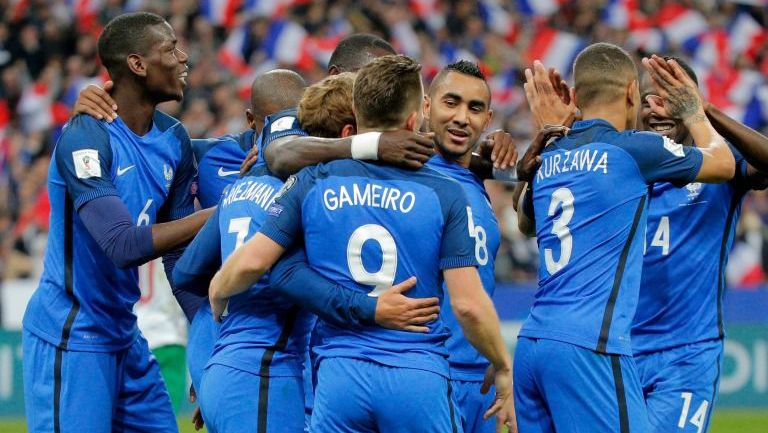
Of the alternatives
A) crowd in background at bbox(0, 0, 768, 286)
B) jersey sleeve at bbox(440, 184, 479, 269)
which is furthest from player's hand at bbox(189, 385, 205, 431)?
crowd in background at bbox(0, 0, 768, 286)

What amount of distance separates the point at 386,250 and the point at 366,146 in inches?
19.2

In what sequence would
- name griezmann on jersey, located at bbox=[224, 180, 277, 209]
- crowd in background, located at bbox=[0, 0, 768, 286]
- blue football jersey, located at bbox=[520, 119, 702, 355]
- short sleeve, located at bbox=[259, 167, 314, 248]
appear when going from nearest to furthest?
short sleeve, located at bbox=[259, 167, 314, 248] → name griezmann on jersey, located at bbox=[224, 180, 277, 209] → blue football jersey, located at bbox=[520, 119, 702, 355] → crowd in background, located at bbox=[0, 0, 768, 286]

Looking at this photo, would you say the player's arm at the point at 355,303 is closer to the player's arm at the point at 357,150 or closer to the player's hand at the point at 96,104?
the player's arm at the point at 357,150

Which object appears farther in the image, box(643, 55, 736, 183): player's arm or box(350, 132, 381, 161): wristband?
box(643, 55, 736, 183): player's arm

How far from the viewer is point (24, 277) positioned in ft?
49.6

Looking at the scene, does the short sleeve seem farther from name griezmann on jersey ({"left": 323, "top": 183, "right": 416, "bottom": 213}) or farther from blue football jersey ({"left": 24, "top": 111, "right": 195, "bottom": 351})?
blue football jersey ({"left": 24, "top": 111, "right": 195, "bottom": 351})

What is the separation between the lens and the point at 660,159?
6.10 meters

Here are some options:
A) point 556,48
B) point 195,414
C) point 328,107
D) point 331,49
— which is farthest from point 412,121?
point 556,48

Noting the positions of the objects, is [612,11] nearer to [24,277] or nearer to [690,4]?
[690,4]

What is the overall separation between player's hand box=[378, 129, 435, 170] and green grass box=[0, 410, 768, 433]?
8.10 m

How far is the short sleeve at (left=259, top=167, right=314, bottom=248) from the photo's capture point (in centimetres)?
553

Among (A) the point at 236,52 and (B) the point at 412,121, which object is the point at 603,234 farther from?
(A) the point at 236,52

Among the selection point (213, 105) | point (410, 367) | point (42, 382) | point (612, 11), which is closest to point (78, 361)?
point (42, 382)

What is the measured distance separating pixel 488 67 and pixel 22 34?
7.12 meters
